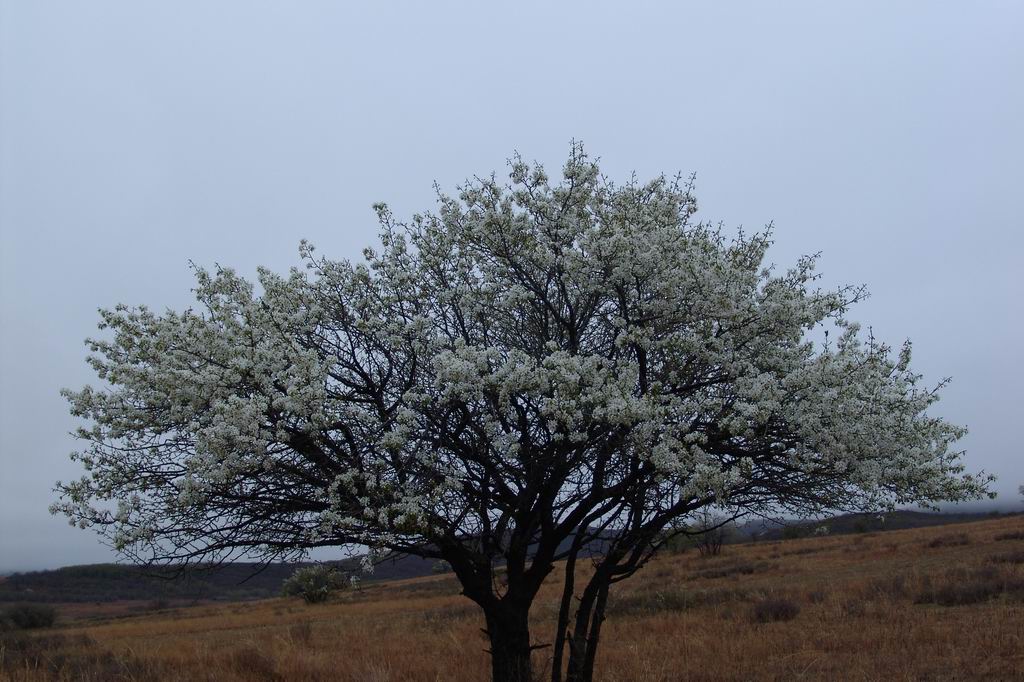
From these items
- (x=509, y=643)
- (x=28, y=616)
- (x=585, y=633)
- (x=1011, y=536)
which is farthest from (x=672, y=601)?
(x=28, y=616)

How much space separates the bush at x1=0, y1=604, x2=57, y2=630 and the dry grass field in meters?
10.7

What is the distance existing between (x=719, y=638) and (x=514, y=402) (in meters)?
10.2

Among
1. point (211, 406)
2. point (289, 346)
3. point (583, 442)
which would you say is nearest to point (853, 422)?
point (583, 442)

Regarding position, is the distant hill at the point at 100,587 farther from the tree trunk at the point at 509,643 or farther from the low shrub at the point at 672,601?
the tree trunk at the point at 509,643

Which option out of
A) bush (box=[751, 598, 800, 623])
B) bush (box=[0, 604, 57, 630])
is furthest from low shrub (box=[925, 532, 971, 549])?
bush (box=[0, 604, 57, 630])

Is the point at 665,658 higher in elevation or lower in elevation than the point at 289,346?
lower

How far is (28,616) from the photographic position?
133ft

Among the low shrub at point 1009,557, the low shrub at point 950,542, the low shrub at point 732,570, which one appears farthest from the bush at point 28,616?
the low shrub at point 950,542

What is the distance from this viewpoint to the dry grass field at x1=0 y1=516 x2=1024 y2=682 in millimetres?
13023

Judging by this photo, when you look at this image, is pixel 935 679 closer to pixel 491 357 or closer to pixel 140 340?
pixel 491 357

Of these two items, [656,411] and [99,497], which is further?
[99,497]

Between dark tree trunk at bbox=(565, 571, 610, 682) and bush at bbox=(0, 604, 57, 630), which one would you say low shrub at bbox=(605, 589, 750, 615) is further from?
bush at bbox=(0, 604, 57, 630)

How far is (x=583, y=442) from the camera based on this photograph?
8.22m

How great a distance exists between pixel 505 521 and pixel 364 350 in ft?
8.33
